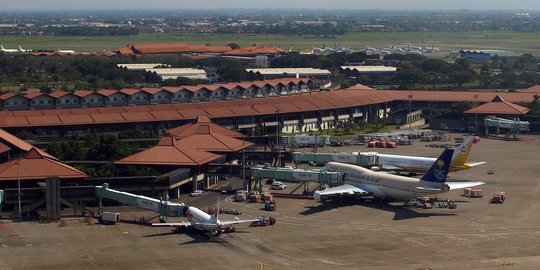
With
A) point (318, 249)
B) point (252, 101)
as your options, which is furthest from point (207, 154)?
point (252, 101)

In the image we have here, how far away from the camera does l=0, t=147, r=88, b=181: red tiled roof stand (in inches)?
3233

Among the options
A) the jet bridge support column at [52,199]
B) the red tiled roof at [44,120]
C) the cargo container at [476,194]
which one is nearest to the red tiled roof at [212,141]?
the red tiled roof at [44,120]

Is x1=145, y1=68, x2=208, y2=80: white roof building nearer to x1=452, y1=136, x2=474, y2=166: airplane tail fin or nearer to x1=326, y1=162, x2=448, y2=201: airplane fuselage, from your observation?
x1=452, y1=136, x2=474, y2=166: airplane tail fin

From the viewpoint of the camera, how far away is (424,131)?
132 meters

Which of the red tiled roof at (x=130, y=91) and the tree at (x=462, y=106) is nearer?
the red tiled roof at (x=130, y=91)

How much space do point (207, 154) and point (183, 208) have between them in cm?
2037

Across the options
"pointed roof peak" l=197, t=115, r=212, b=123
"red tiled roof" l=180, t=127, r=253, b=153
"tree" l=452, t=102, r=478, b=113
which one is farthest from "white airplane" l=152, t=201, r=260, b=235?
"tree" l=452, t=102, r=478, b=113

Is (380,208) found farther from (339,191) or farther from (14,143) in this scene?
(14,143)

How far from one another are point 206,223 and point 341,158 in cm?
3094

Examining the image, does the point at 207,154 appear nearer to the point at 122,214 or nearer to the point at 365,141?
the point at 122,214

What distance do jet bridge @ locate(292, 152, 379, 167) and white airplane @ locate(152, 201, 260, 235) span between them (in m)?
26.5

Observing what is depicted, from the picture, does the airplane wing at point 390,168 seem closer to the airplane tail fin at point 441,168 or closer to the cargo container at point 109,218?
the airplane tail fin at point 441,168

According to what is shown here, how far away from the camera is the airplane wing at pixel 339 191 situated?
83062 millimetres

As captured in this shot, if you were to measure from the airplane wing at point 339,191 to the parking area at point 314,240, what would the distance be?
0.91 m
